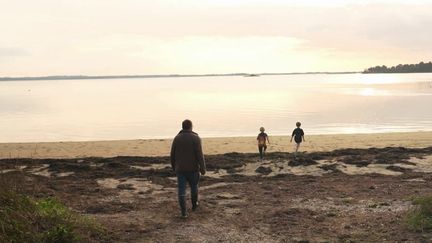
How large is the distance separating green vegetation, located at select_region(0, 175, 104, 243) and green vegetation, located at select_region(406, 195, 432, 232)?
5.36m

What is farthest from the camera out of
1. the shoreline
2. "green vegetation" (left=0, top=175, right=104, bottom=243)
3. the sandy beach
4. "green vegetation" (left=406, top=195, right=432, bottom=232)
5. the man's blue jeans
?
the shoreline

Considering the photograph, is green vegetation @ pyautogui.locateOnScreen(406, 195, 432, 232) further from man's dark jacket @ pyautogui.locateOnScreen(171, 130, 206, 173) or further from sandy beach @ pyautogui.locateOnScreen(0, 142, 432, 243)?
man's dark jacket @ pyautogui.locateOnScreen(171, 130, 206, 173)

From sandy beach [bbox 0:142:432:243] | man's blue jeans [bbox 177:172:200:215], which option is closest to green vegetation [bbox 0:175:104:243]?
sandy beach [bbox 0:142:432:243]

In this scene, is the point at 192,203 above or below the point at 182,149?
below

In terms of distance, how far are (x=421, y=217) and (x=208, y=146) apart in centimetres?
1731

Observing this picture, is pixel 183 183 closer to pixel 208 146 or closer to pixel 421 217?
pixel 421 217

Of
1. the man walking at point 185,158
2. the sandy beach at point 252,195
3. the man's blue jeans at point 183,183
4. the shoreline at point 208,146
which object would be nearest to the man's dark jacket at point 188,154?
the man walking at point 185,158

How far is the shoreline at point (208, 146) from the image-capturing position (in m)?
23.1

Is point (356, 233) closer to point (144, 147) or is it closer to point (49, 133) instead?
point (144, 147)

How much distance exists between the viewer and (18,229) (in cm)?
720

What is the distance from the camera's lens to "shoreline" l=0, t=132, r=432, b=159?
2311cm

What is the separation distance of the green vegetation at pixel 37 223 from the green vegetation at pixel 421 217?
5356 millimetres

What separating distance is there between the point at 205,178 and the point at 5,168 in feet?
22.9

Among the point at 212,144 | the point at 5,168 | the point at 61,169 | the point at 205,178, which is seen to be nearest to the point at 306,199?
the point at 205,178
